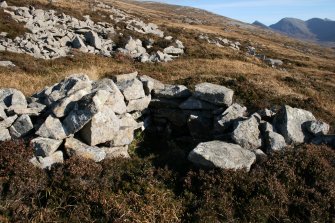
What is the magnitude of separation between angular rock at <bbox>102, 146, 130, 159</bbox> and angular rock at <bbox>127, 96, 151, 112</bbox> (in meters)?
2.29

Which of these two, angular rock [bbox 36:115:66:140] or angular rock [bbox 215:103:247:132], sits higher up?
angular rock [bbox 215:103:247:132]

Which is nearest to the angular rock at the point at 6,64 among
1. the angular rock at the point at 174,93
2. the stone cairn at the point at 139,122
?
the stone cairn at the point at 139,122

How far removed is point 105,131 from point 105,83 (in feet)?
9.08

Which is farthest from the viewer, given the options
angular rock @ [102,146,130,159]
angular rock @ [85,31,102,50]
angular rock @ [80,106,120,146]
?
angular rock @ [85,31,102,50]

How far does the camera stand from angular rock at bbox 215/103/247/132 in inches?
623

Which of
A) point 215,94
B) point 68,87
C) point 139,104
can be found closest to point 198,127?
point 215,94

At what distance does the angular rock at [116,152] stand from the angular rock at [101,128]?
451 millimetres

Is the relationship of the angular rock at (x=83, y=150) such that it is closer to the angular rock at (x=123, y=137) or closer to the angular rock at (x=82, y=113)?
the angular rock at (x=82, y=113)

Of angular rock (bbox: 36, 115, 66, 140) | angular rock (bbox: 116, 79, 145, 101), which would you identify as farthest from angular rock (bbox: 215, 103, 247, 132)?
angular rock (bbox: 36, 115, 66, 140)

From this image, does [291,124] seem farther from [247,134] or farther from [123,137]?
[123,137]

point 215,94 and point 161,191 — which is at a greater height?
point 215,94

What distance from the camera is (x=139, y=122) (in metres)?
17.5

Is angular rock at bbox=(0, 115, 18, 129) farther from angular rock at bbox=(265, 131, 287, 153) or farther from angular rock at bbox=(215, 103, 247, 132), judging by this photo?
angular rock at bbox=(265, 131, 287, 153)

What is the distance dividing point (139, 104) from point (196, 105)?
2.53 m
